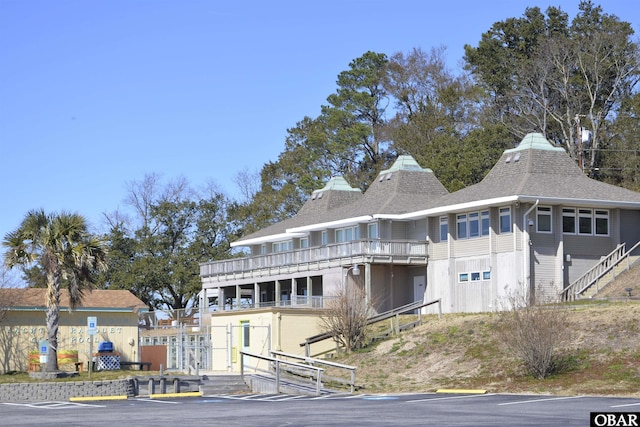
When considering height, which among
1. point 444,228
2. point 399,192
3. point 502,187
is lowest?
point 444,228

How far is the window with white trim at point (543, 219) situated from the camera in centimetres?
5188

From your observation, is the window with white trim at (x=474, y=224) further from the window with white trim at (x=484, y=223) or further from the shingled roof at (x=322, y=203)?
the shingled roof at (x=322, y=203)

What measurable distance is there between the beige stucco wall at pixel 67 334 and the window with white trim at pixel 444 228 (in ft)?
51.2

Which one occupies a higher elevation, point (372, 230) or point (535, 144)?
point (535, 144)

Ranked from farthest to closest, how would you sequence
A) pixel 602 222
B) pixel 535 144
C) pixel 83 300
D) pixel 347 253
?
pixel 347 253 < pixel 535 144 < pixel 602 222 < pixel 83 300

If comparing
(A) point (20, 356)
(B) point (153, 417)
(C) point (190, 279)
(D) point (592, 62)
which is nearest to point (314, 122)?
(C) point (190, 279)

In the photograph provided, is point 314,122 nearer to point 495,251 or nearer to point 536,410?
point 495,251

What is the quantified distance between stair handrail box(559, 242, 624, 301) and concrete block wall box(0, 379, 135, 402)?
2011 cm

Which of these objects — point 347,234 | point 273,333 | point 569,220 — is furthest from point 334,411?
point 347,234

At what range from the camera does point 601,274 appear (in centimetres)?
5088

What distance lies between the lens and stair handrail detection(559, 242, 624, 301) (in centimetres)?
5009

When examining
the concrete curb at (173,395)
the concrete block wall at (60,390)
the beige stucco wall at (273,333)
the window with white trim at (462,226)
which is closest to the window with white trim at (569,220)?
the window with white trim at (462,226)

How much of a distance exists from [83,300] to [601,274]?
2409 centimetres

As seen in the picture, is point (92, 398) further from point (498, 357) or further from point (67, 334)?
point (498, 357)
